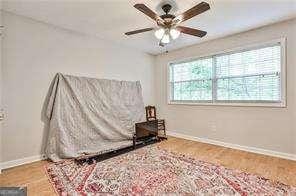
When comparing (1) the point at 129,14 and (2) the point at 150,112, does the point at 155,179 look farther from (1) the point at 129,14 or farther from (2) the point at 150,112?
(2) the point at 150,112

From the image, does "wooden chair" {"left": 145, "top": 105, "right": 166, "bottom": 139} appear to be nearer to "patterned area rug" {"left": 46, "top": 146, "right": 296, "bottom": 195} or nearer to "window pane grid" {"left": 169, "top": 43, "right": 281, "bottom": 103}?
"window pane grid" {"left": 169, "top": 43, "right": 281, "bottom": 103}

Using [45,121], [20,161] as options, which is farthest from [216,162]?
[20,161]

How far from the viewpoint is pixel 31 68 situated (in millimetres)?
3045

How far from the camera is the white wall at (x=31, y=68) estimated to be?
2814 millimetres

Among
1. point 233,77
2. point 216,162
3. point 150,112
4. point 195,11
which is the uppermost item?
point 195,11

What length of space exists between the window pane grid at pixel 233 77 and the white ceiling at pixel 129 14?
56 centimetres

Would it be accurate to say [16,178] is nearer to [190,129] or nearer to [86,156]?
[86,156]

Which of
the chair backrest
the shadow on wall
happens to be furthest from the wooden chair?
the shadow on wall

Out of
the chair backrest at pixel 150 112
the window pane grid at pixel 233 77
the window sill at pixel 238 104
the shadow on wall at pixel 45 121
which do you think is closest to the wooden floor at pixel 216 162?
the shadow on wall at pixel 45 121

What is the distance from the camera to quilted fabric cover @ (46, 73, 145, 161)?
3158mm

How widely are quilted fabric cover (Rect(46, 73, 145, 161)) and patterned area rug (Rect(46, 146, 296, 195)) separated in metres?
0.48

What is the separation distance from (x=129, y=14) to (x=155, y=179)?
2441mm

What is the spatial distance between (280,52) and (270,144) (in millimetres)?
1645

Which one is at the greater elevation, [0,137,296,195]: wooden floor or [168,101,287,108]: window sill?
[168,101,287,108]: window sill
